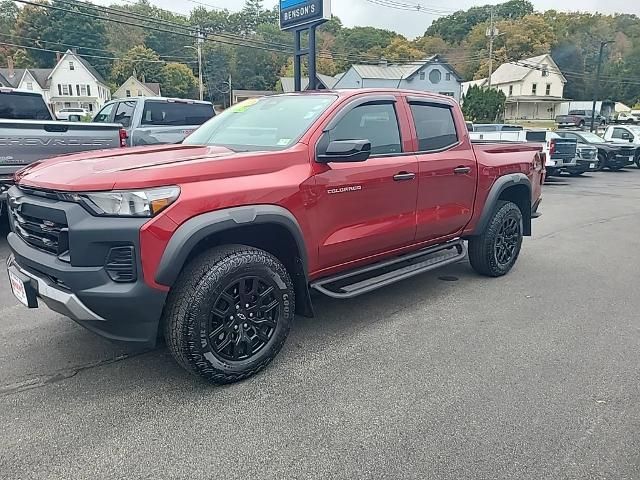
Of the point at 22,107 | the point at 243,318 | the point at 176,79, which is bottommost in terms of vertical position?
the point at 243,318

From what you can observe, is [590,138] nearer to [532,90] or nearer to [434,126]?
[434,126]

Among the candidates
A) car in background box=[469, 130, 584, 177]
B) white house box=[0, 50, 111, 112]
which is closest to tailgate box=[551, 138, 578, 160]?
car in background box=[469, 130, 584, 177]

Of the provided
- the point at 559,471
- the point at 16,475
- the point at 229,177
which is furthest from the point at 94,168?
the point at 559,471

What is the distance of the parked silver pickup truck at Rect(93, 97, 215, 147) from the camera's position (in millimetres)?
10203

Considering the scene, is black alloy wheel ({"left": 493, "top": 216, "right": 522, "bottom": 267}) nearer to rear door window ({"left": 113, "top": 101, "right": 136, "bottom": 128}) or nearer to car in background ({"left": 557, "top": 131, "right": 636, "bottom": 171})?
rear door window ({"left": 113, "top": 101, "right": 136, "bottom": 128})

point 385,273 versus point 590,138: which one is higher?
point 590,138

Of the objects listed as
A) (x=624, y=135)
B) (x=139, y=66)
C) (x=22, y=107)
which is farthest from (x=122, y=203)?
(x=139, y=66)

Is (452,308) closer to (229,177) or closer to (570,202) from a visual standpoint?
(229,177)

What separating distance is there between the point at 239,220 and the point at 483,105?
4417 cm

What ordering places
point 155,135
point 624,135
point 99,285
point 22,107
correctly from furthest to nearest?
1. point 624,135
2. point 155,135
3. point 22,107
4. point 99,285

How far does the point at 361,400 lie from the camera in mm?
3072

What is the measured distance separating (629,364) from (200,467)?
2.93m

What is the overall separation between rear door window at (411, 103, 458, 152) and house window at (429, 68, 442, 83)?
48.9 meters

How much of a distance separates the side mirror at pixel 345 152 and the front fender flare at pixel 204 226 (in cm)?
50
